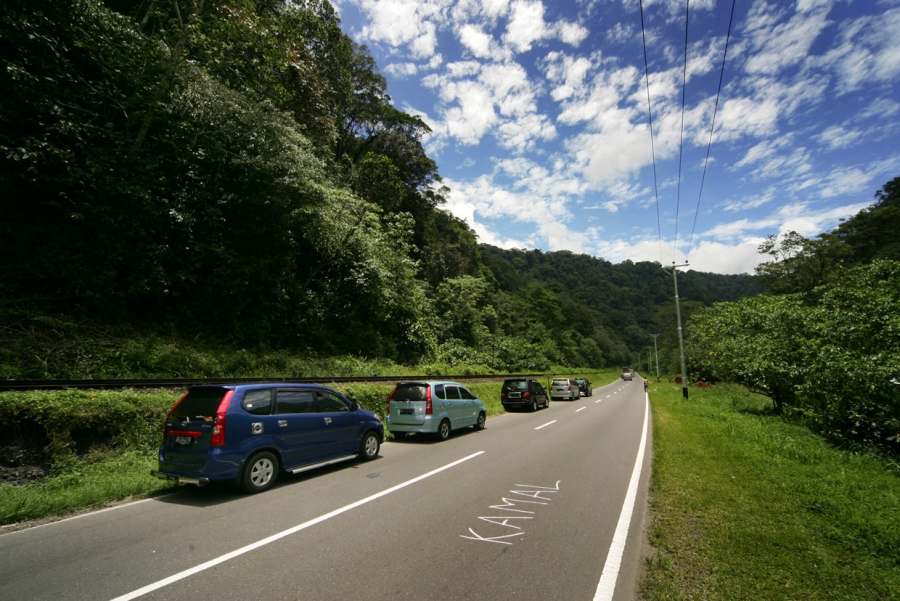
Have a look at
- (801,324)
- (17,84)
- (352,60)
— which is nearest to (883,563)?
(801,324)

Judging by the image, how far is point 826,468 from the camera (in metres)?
8.08

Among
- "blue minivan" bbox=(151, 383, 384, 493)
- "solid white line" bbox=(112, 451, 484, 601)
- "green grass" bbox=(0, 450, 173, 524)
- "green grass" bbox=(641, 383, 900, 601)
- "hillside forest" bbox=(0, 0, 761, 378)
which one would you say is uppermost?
"hillside forest" bbox=(0, 0, 761, 378)

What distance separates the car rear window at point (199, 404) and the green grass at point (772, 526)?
5.96 meters

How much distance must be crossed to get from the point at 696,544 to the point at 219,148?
58.2 feet

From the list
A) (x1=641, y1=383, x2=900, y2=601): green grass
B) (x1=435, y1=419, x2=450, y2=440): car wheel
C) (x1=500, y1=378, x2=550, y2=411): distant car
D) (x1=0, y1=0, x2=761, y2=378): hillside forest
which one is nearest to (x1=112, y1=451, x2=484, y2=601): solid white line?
(x1=641, y1=383, x2=900, y2=601): green grass

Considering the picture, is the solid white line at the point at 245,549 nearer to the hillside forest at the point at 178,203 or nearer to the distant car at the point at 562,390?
the hillside forest at the point at 178,203

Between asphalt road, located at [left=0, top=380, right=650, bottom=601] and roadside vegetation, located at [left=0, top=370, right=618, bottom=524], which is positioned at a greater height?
roadside vegetation, located at [left=0, top=370, right=618, bottom=524]

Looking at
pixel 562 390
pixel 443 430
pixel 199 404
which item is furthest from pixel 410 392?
pixel 562 390

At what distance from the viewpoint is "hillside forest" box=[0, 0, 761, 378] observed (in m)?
11.2

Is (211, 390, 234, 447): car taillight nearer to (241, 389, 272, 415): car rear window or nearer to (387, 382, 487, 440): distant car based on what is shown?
(241, 389, 272, 415): car rear window

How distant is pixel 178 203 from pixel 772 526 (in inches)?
678

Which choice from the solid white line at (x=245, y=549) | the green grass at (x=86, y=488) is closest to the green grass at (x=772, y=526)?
the solid white line at (x=245, y=549)

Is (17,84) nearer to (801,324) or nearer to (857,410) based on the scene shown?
(857,410)

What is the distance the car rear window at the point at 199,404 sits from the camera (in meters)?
6.02
